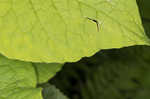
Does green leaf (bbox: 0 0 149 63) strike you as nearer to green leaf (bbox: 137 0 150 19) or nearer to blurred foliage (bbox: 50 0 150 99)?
green leaf (bbox: 137 0 150 19)

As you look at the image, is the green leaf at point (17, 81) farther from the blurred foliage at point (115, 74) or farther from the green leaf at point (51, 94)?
the blurred foliage at point (115, 74)

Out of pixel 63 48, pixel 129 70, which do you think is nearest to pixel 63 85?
pixel 129 70

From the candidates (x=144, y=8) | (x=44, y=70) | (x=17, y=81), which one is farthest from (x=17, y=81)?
(x=144, y=8)

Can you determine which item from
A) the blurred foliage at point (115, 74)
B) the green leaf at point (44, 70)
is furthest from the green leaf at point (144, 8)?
the green leaf at point (44, 70)

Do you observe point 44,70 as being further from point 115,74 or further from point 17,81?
point 115,74

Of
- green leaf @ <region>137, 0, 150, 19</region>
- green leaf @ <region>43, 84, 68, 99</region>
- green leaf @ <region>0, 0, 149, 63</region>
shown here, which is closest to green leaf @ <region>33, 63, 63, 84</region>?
green leaf @ <region>43, 84, 68, 99</region>

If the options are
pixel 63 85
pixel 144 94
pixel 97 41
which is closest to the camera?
pixel 97 41

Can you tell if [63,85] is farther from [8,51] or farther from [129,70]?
[8,51]
